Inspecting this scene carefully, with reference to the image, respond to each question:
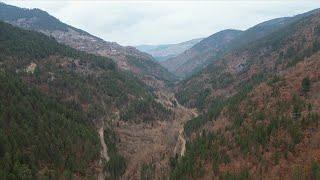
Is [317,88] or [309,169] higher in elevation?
[317,88]

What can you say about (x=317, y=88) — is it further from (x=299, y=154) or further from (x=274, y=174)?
(x=274, y=174)

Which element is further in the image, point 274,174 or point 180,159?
point 180,159

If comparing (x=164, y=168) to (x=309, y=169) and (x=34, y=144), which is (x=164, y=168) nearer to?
(x=34, y=144)

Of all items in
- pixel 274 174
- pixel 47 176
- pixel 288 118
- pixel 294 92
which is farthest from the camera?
pixel 294 92

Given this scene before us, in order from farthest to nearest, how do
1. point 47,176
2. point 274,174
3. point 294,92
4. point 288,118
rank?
point 294,92 < point 288,118 < point 47,176 < point 274,174

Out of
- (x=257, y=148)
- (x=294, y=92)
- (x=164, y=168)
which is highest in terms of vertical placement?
(x=294, y=92)

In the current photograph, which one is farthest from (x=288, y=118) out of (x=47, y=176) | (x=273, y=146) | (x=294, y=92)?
(x=47, y=176)

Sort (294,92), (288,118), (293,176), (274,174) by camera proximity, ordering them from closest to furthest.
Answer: (293,176)
(274,174)
(288,118)
(294,92)

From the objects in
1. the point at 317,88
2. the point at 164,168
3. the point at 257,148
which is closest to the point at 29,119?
the point at 164,168

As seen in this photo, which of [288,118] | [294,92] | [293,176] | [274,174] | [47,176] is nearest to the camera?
[293,176]
